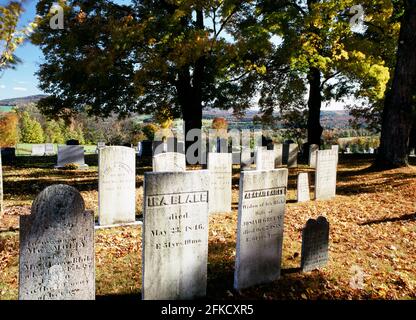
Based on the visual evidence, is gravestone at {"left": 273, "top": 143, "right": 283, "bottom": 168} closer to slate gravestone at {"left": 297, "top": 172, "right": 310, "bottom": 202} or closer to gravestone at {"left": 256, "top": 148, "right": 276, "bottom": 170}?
gravestone at {"left": 256, "top": 148, "right": 276, "bottom": 170}

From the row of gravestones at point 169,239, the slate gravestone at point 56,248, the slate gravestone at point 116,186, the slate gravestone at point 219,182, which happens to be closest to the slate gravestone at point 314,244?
the row of gravestones at point 169,239

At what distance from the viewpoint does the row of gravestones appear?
368 cm

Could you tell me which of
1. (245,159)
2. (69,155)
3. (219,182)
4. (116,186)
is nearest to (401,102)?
(245,159)

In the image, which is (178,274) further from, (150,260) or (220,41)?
(220,41)

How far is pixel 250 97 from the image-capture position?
23875mm

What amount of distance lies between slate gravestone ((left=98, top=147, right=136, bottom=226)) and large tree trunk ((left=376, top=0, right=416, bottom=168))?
11.5 m

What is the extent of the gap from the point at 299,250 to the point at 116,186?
4.09m

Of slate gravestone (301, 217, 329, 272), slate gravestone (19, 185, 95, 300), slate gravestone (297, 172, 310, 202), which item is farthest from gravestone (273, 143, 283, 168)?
slate gravestone (19, 185, 95, 300)

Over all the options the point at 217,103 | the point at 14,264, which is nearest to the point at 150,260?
the point at 14,264

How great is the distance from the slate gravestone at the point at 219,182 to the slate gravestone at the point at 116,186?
80.3 inches

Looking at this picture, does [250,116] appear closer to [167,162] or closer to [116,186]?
[167,162]

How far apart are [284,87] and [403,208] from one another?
53.0ft

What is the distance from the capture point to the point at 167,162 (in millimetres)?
8453

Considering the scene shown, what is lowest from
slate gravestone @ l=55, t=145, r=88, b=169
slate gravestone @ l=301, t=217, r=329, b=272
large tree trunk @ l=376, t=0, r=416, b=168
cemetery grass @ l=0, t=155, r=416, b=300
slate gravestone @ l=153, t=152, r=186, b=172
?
cemetery grass @ l=0, t=155, r=416, b=300
